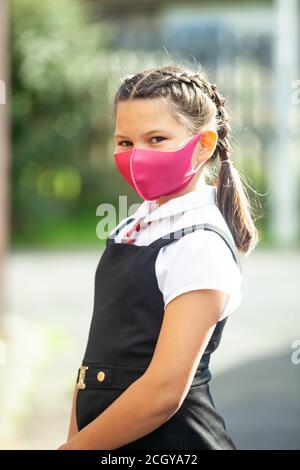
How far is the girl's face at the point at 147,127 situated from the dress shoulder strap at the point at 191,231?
130mm

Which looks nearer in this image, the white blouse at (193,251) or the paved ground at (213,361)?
the white blouse at (193,251)

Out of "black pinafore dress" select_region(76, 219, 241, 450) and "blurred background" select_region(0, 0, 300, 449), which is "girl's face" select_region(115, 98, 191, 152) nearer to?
"black pinafore dress" select_region(76, 219, 241, 450)

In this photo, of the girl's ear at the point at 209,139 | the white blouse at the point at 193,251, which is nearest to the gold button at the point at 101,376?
the white blouse at the point at 193,251

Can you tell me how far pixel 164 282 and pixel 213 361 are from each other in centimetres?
501

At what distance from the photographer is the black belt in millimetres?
1523

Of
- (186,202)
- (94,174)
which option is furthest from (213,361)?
(94,174)

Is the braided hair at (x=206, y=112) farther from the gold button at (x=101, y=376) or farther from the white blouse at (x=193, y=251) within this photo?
the gold button at (x=101, y=376)

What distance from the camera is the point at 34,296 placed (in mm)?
9516

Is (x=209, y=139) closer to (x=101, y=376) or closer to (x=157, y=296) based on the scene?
(x=157, y=296)

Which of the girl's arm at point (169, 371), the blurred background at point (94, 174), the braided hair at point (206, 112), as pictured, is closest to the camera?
the girl's arm at point (169, 371)

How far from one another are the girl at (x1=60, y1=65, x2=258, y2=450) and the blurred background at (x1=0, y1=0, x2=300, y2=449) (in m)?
3.44

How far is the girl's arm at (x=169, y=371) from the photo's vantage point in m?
1.43
